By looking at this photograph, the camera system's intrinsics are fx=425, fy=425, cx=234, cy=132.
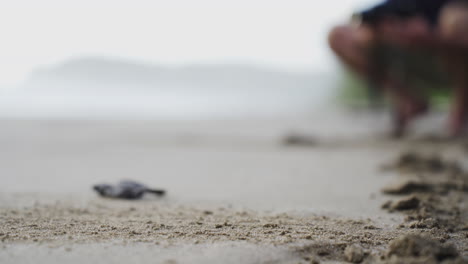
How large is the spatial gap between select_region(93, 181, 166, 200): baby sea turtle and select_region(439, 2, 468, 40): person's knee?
97.0 inches

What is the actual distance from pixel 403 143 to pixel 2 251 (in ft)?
9.86

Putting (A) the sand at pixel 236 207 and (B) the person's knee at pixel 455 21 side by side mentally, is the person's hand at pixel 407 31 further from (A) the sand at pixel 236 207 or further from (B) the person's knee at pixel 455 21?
(A) the sand at pixel 236 207

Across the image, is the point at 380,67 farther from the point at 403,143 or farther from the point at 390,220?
the point at 390,220

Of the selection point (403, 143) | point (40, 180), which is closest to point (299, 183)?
point (40, 180)

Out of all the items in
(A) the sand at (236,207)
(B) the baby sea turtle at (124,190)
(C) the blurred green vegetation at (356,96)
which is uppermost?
(C) the blurred green vegetation at (356,96)

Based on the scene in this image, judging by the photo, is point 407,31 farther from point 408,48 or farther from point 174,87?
point 174,87

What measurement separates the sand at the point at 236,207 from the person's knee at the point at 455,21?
78 cm

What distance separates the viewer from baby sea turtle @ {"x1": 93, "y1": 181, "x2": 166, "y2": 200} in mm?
1509

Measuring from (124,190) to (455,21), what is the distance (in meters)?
2.59

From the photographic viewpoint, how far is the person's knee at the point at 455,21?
9.61 ft

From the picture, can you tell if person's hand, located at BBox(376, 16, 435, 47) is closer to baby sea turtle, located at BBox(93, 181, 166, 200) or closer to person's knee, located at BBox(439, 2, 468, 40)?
person's knee, located at BBox(439, 2, 468, 40)

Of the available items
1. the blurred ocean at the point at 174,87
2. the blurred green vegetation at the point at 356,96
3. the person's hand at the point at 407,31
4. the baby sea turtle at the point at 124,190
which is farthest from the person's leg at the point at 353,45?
the blurred ocean at the point at 174,87

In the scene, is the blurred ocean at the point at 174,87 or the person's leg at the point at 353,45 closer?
the person's leg at the point at 353,45

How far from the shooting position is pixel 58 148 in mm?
3092
